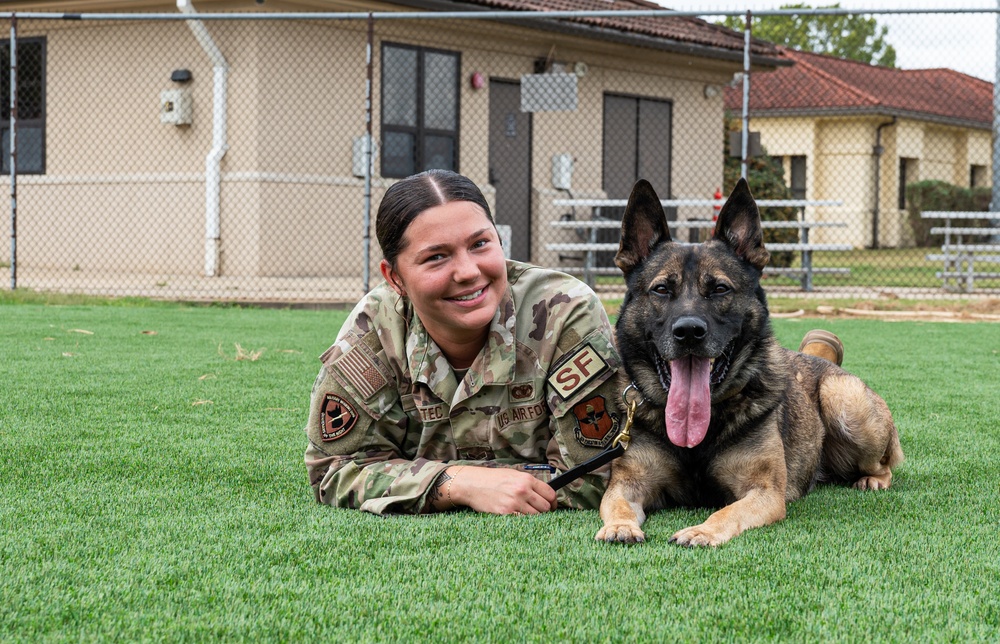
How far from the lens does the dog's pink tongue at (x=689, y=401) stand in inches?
142

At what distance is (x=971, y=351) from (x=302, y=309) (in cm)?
674

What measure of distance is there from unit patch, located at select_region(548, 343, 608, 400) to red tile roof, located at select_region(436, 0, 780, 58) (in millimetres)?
12946

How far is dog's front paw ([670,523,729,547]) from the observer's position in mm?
3139

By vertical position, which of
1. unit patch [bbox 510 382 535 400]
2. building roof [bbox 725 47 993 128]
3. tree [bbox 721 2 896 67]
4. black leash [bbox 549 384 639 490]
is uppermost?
tree [bbox 721 2 896 67]

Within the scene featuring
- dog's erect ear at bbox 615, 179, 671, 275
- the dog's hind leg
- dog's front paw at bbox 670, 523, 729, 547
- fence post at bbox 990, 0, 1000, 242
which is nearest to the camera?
dog's front paw at bbox 670, 523, 729, 547

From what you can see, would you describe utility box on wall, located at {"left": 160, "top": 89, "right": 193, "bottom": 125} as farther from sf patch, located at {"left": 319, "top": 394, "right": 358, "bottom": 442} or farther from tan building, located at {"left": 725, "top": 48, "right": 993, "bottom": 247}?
tan building, located at {"left": 725, "top": 48, "right": 993, "bottom": 247}

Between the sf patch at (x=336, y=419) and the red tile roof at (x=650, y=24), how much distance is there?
13.1 metres

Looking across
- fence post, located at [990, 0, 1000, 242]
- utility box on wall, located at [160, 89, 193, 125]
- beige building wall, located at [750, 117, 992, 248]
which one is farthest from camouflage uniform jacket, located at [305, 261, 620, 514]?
beige building wall, located at [750, 117, 992, 248]

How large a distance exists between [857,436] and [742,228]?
1.07 meters

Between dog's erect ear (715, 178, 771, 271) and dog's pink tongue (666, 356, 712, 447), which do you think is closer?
dog's pink tongue (666, 356, 712, 447)

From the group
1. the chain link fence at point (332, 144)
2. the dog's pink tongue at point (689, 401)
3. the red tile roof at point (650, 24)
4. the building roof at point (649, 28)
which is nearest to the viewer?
the dog's pink tongue at point (689, 401)

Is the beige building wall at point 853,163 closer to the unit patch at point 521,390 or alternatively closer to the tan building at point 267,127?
the tan building at point 267,127

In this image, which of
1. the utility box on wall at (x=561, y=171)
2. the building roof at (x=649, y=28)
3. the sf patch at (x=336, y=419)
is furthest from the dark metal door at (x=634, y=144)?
the sf patch at (x=336, y=419)

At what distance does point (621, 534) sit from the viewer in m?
3.20
